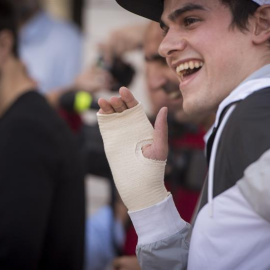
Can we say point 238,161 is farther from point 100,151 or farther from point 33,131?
point 100,151

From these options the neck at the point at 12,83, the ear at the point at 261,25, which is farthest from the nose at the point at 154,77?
the ear at the point at 261,25

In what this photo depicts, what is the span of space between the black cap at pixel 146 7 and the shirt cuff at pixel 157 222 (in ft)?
1.86

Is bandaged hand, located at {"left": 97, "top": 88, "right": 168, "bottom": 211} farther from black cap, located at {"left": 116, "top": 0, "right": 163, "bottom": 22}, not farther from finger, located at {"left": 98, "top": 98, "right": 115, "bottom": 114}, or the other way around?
black cap, located at {"left": 116, "top": 0, "right": 163, "bottom": 22}

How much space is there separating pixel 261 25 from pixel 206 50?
0.47 feet

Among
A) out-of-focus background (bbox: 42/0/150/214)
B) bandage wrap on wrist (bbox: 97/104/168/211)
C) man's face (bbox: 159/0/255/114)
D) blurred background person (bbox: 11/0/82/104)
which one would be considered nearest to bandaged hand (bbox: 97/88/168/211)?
bandage wrap on wrist (bbox: 97/104/168/211)

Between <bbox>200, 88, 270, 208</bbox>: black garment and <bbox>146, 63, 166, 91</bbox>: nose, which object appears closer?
<bbox>200, 88, 270, 208</bbox>: black garment

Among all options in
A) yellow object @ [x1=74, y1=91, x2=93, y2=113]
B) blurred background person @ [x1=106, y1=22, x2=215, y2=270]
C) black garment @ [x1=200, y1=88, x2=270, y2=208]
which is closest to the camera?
black garment @ [x1=200, y1=88, x2=270, y2=208]

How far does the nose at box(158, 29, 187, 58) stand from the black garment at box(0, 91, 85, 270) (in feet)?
3.16

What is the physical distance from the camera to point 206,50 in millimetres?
1644

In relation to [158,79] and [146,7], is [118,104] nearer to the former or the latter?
[146,7]

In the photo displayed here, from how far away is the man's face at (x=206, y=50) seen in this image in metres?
1.60

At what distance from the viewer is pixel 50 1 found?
20.3 ft

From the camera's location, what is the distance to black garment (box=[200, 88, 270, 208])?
134 cm

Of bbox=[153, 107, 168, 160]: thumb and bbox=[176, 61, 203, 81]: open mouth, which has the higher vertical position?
bbox=[176, 61, 203, 81]: open mouth
